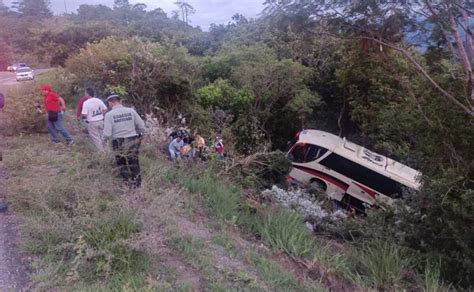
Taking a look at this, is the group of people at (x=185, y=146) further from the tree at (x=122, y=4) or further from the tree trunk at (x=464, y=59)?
the tree at (x=122, y=4)

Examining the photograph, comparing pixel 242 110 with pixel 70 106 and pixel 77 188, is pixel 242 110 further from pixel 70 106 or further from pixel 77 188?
pixel 77 188

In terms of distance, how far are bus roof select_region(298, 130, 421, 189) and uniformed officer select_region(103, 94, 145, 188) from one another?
7.94 meters

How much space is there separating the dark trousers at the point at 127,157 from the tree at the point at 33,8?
35.6 metres

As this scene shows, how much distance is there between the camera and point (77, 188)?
15.8 ft

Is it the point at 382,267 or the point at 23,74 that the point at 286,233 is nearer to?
the point at 382,267

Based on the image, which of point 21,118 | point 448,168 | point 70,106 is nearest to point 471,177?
point 448,168

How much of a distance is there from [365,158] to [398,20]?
4911mm

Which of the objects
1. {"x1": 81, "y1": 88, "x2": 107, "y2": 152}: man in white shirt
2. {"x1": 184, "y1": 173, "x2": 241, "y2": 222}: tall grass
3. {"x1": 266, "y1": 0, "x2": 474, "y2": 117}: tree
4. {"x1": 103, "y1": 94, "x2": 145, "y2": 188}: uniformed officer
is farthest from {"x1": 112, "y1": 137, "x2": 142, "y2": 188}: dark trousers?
{"x1": 266, "y1": 0, "x2": 474, "y2": 117}: tree

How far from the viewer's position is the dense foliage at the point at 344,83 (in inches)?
295

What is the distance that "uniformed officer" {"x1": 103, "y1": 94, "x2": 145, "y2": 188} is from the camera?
6090 millimetres

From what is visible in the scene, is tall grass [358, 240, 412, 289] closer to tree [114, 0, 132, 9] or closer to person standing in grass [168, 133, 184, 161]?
person standing in grass [168, 133, 184, 161]

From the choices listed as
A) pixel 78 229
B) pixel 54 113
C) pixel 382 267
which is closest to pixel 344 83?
pixel 54 113

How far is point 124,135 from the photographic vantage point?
6.32 meters

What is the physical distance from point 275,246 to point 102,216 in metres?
2.04
